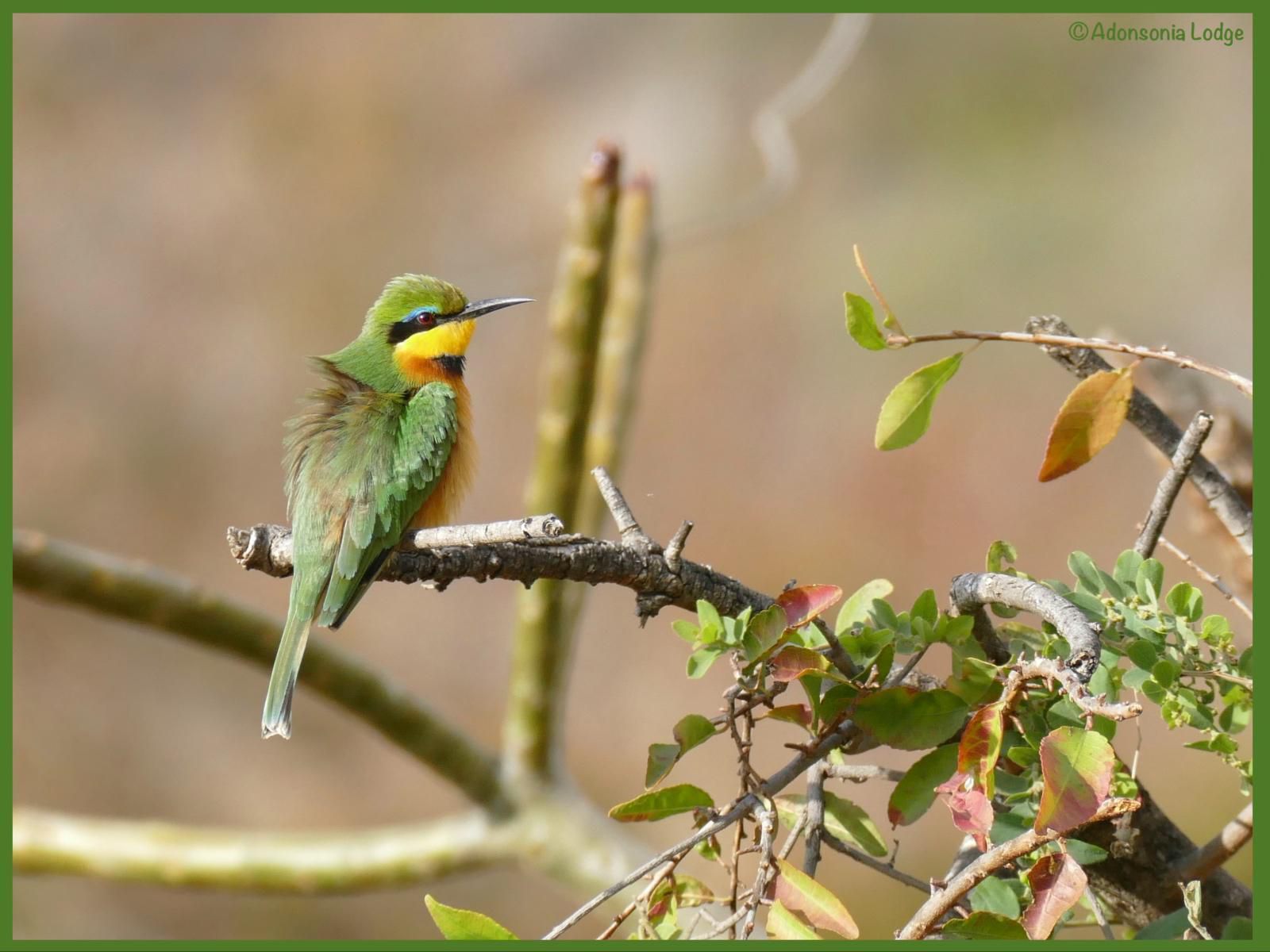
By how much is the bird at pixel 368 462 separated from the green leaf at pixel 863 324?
878 mm

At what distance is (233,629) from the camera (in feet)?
7.00

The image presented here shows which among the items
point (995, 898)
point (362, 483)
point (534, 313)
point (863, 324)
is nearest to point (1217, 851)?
point (995, 898)

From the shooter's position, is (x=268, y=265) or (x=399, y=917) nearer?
(x=399, y=917)

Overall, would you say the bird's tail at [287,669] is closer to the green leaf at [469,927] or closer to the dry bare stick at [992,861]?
the green leaf at [469,927]

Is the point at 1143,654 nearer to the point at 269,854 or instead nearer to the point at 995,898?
the point at 995,898

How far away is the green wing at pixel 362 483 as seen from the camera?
1.81 meters

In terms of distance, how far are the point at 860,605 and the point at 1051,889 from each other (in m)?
0.31

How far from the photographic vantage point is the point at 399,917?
17.3ft

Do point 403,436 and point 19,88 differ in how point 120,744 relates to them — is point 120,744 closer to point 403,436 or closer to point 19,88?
point 19,88

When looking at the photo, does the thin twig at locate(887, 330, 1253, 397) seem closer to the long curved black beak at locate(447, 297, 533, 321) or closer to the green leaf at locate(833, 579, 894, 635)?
the green leaf at locate(833, 579, 894, 635)

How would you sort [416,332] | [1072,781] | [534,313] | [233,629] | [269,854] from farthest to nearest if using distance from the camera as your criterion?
[534,313], [269,854], [416,332], [233,629], [1072,781]

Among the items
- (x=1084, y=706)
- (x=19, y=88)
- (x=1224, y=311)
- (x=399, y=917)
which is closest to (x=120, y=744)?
(x=399, y=917)

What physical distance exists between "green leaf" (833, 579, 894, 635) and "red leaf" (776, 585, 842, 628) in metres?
0.09

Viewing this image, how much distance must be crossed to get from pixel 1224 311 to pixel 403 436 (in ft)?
14.1
